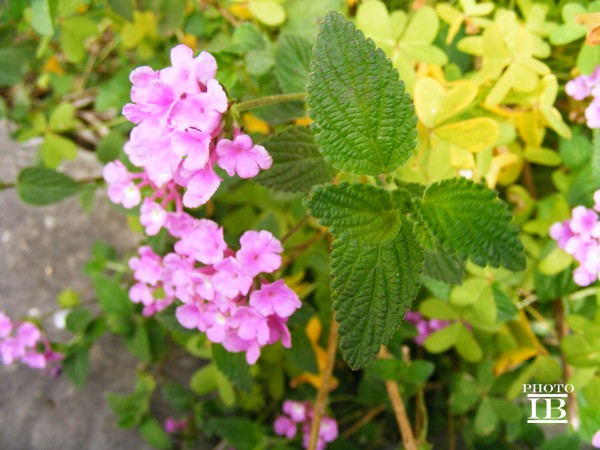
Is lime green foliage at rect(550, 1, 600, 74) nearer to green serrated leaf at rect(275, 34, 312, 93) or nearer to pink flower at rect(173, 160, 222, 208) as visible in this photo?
green serrated leaf at rect(275, 34, 312, 93)

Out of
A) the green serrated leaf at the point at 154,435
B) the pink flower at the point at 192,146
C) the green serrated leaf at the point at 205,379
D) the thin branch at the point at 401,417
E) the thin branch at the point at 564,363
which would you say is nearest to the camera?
the pink flower at the point at 192,146

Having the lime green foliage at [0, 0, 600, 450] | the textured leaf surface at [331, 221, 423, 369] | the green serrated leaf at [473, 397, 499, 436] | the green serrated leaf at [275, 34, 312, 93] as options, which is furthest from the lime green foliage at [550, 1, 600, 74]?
the green serrated leaf at [473, 397, 499, 436]

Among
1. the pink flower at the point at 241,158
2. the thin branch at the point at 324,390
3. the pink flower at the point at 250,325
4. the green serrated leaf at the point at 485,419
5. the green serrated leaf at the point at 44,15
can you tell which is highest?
the green serrated leaf at the point at 44,15

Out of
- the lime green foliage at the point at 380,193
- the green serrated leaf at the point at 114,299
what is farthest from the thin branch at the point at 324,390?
the green serrated leaf at the point at 114,299

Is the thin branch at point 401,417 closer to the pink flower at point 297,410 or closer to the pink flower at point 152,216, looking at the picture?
the pink flower at point 297,410

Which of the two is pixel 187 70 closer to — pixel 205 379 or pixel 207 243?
pixel 207 243
